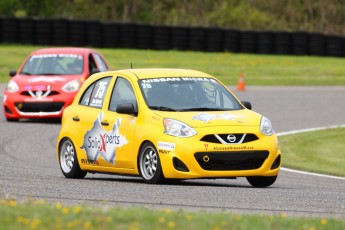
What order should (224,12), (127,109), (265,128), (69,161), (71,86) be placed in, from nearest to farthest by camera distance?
1. (265,128)
2. (127,109)
3. (69,161)
4. (71,86)
5. (224,12)

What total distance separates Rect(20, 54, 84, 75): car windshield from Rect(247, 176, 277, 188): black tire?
411 inches

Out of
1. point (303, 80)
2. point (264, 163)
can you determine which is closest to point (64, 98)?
point (264, 163)

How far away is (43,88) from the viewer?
21.2m

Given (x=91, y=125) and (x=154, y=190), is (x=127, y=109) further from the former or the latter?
(x=154, y=190)

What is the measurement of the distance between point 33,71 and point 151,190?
11.8m

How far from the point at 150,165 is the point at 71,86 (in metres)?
9.88

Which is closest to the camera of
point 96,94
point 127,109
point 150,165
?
point 150,165

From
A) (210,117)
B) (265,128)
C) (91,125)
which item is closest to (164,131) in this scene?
(210,117)

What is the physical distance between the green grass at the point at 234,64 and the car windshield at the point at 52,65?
1445 cm

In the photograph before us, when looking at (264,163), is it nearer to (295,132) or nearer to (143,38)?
(295,132)

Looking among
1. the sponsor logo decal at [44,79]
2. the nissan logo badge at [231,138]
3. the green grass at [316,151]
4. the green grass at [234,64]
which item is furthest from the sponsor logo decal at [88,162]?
the green grass at [234,64]

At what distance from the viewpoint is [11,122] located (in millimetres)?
21469

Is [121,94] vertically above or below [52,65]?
above

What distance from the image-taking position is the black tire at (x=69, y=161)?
43.0ft
